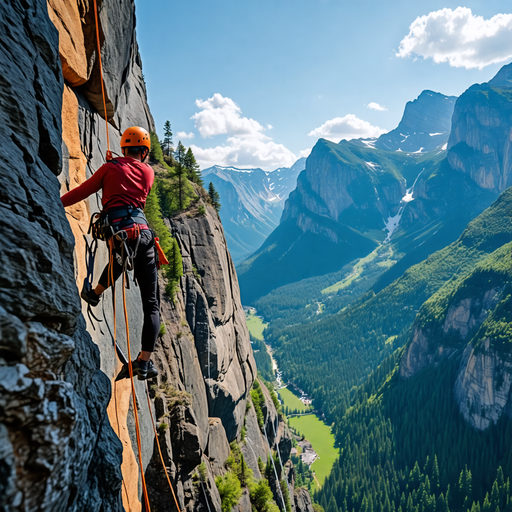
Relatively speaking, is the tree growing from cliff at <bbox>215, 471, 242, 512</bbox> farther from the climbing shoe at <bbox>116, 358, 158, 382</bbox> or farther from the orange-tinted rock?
the orange-tinted rock

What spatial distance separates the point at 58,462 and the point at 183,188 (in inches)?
1060

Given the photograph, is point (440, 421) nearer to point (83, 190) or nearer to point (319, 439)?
point (319, 439)

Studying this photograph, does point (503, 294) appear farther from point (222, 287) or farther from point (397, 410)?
point (222, 287)

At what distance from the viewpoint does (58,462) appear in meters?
3.25

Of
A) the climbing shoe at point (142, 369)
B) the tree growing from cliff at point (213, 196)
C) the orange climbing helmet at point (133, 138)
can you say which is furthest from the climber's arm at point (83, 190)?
the tree growing from cliff at point (213, 196)

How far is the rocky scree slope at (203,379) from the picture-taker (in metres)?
14.6

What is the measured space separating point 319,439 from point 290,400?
23.6 m

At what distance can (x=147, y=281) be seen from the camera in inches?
257

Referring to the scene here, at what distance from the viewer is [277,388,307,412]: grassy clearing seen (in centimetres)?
11856

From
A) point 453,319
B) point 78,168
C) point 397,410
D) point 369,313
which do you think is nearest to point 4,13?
point 78,168

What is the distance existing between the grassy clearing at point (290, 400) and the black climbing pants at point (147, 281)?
122m

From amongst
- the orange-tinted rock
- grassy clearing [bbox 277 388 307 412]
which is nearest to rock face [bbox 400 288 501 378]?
grassy clearing [bbox 277 388 307 412]

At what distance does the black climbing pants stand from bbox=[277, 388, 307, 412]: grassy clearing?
122 m

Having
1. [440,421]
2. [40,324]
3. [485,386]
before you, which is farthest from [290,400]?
[40,324]
